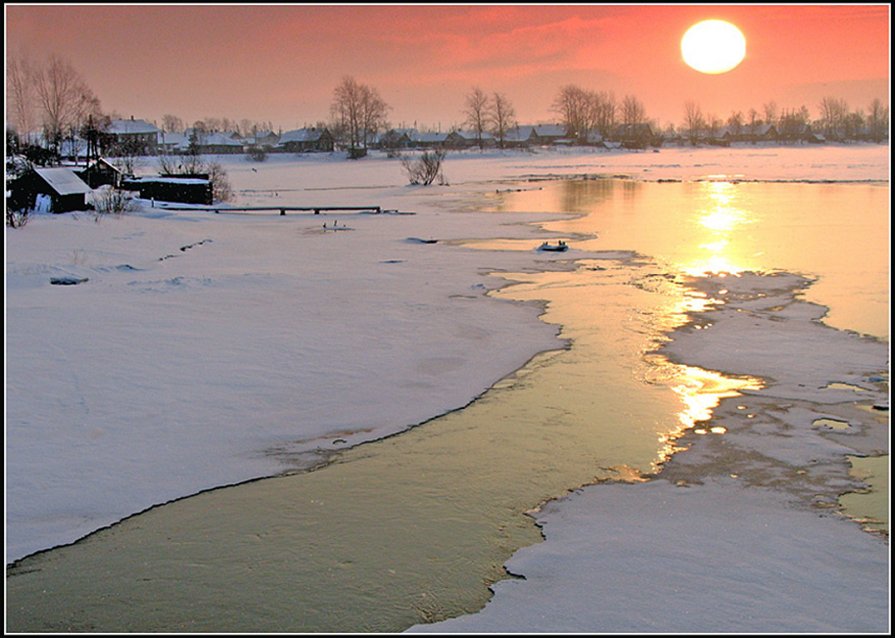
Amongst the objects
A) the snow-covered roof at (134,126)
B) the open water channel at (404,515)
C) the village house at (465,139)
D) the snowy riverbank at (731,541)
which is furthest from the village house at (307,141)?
the snowy riverbank at (731,541)

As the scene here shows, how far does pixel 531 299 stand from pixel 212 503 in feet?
30.4

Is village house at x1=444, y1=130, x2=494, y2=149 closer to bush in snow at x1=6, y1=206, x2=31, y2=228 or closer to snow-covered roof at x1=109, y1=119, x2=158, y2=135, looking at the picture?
snow-covered roof at x1=109, y1=119, x2=158, y2=135

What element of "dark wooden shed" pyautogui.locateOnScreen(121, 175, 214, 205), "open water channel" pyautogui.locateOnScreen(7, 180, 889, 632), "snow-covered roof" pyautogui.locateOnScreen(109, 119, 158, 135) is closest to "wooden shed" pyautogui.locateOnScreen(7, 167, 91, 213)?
"dark wooden shed" pyautogui.locateOnScreen(121, 175, 214, 205)

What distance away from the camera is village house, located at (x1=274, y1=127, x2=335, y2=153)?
108438 mm

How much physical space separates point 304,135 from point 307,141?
3202 mm

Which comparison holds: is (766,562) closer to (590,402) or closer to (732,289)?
(590,402)

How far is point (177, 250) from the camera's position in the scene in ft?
71.7

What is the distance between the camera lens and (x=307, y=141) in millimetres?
109562

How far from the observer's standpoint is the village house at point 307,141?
108438 mm

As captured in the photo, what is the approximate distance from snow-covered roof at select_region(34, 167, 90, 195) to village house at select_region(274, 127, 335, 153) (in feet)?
261

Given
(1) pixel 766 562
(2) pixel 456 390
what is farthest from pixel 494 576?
(2) pixel 456 390

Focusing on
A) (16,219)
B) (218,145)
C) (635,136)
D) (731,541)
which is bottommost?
(731,541)

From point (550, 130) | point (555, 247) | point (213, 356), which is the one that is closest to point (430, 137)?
point (550, 130)

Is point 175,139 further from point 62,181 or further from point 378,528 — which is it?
point 378,528
